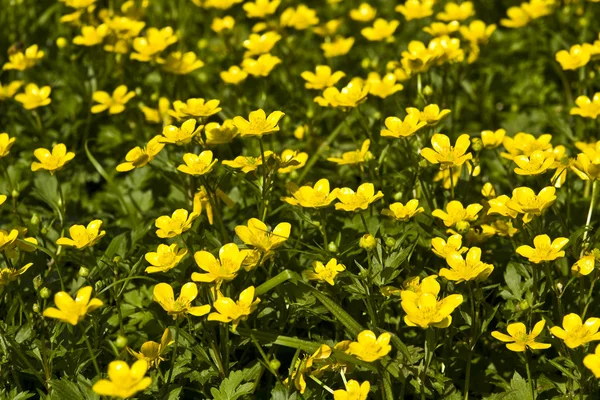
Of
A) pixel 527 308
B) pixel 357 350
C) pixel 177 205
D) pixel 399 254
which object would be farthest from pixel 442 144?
pixel 177 205

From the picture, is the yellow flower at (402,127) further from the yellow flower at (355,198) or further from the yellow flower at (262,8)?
the yellow flower at (262,8)

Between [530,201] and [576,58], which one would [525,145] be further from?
[576,58]

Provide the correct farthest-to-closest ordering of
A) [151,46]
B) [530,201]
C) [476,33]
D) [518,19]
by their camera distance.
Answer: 1. [518,19]
2. [476,33]
3. [151,46]
4. [530,201]

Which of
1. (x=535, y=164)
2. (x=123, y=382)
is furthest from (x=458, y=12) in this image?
(x=123, y=382)

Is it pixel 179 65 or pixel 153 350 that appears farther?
pixel 179 65

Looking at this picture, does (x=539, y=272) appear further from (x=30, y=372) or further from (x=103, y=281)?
(x=30, y=372)

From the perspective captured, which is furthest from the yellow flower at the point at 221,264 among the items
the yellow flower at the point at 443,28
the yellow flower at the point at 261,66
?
the yellow flower at the point at 443,28

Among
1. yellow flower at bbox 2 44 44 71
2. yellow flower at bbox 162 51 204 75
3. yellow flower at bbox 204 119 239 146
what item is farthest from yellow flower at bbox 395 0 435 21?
yellow flower at bbox 2 44 44 71
